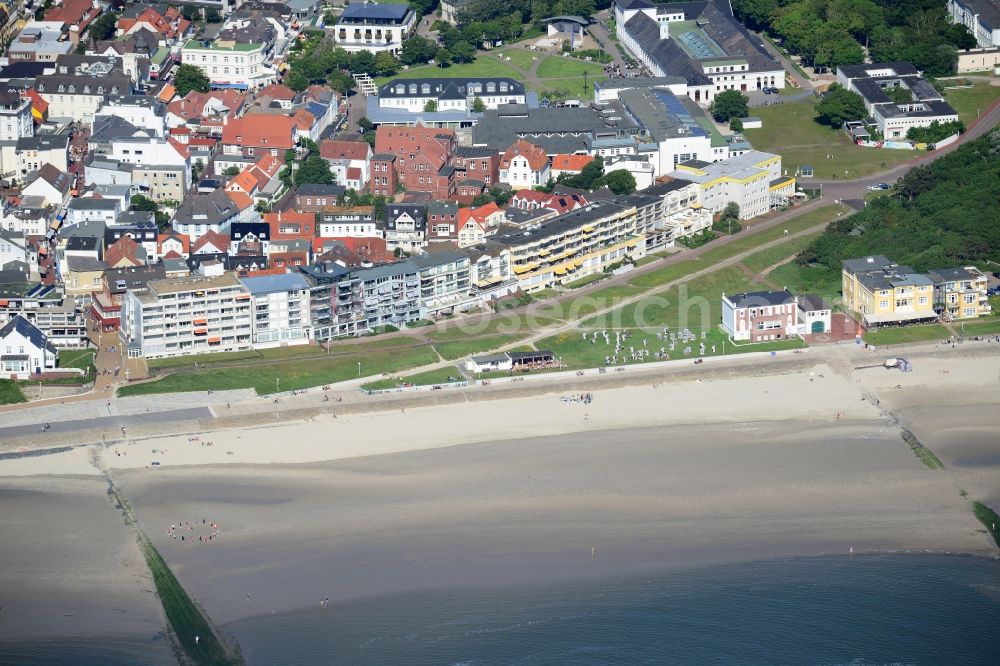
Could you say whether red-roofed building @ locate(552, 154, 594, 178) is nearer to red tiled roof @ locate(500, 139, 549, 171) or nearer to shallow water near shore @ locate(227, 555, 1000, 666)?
red tiled roof @ locate(500, 139, 549, 171)

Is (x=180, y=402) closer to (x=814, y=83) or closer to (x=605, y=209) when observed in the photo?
(x=605, y=209)

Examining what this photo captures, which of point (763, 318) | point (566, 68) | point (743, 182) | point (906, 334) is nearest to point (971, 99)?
point (743, 182)

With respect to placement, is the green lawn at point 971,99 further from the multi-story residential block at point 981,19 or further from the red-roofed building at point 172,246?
the red-roofed building at point 172,246

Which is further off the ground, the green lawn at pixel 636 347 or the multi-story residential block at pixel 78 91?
the multi-story residential block at pixel 78 91

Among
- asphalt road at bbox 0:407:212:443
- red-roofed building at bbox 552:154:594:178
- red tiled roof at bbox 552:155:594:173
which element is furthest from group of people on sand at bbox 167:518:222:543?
red tiled roof at bbox 552:155:594:173

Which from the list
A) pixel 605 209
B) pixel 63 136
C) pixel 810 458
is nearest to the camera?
pixel 810 458

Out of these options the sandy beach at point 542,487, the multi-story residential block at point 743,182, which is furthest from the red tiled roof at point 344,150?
the sandy beach at point 542,487

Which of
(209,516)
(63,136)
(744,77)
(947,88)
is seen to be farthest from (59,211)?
(947,88)
